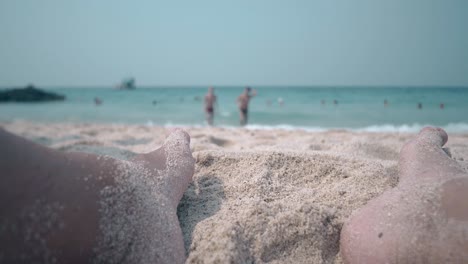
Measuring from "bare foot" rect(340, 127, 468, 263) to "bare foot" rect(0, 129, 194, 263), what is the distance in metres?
0.75

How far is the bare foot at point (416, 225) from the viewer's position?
1.07m

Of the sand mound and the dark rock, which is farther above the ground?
the dark rock

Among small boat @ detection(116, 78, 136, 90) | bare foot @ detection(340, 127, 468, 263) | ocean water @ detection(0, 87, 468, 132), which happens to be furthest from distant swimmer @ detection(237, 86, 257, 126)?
small boat @ detection(116, 78, 136, 90)

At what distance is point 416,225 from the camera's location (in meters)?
1.14

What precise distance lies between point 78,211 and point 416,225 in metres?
1.25

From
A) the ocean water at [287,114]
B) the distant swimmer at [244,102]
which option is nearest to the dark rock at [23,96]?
the ocean water at [287,114]

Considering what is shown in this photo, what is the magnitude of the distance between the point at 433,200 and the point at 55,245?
4.63 ft

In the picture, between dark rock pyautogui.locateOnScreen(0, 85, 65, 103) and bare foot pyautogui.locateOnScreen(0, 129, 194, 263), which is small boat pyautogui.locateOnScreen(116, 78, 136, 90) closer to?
dark rock pyautogui.locateOnScreen(0, 85, 65, 103)

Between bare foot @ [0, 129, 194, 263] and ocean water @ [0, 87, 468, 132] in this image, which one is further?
ocean water @ [0, 87, 468, 132]

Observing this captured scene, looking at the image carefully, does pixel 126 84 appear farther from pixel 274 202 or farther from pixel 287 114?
pixel 274 202

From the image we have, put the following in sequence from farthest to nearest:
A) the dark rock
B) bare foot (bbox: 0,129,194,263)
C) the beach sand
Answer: the dark rock, the beach sand, bare foot (bbox: 0,129,194,263)

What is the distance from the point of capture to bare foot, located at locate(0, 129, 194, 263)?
0.88 metres

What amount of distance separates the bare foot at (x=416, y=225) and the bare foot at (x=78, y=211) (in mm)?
752

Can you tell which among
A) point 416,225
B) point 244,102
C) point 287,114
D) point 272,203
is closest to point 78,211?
point 272,203
